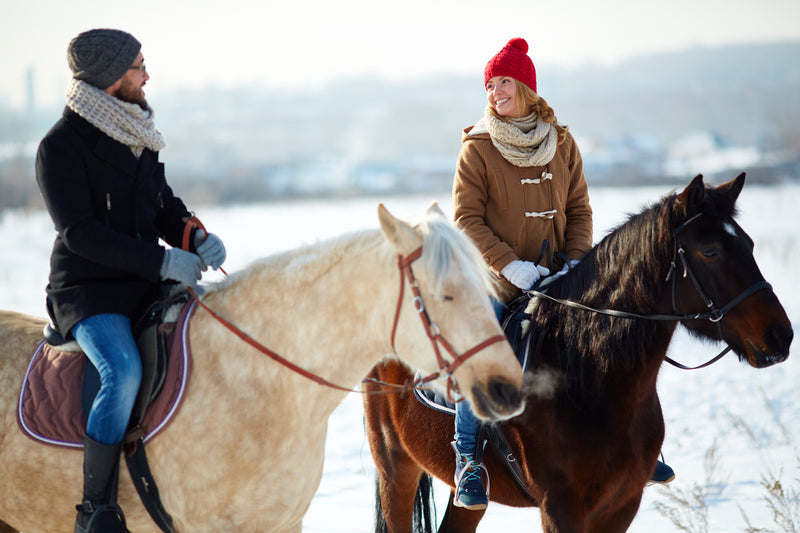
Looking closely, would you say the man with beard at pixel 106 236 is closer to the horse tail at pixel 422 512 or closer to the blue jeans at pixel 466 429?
the blue jeans at pixel 466 429

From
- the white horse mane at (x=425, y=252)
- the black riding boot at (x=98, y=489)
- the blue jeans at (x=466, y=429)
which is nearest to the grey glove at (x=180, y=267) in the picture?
the white horse mane at (x=425, y=252)

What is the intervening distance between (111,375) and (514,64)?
8.46 ft

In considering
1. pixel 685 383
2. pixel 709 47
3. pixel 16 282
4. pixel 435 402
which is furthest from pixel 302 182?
pixel 709 47

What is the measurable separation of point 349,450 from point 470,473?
11.6 feet

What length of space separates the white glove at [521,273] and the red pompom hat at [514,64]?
1.04 m

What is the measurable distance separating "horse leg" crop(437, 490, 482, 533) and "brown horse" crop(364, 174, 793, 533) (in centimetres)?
42

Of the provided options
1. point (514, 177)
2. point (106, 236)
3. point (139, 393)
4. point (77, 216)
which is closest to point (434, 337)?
point (139, 393)

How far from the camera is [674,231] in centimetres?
298

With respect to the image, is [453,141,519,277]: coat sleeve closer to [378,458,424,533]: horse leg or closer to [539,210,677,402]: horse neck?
[539,210,677,402]: horse neck

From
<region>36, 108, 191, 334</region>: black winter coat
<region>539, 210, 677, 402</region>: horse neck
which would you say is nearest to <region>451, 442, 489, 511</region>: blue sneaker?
<region>539, 210, 677, 402</region>: horse neck

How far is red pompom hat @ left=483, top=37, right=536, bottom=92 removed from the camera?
368cm

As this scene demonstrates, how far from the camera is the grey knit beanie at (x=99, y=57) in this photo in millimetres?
2656

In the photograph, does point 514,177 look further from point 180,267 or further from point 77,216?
point 77,216

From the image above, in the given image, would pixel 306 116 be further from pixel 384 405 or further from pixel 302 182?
pixel 384 405
